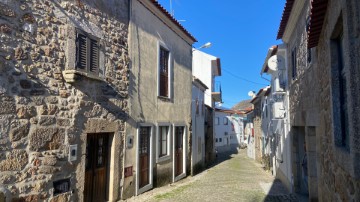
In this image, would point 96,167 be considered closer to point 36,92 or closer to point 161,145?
point 36,92

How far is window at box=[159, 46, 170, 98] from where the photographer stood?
11188 mm

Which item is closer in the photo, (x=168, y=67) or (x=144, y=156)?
(x=144, y=156)

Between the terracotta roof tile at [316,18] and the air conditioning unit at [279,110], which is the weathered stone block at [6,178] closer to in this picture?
the terracotta roof tile at [316,18]

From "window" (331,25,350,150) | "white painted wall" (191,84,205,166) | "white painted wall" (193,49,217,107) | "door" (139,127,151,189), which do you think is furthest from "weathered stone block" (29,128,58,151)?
"white painted wall" (193,49,217,107)

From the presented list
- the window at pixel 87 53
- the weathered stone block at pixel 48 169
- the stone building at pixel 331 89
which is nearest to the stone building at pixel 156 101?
the window at pixel 87 53

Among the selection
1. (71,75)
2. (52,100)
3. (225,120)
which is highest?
(225,120)

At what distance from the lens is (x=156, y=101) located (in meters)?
10.5

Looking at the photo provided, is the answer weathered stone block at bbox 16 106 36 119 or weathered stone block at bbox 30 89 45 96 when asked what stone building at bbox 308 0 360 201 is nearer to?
weathered stone block at bbox 30 89 45 96

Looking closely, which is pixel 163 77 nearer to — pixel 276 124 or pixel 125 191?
pixel 125 191

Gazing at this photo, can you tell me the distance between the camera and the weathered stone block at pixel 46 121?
5898 millimetres

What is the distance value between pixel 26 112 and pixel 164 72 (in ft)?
21.0

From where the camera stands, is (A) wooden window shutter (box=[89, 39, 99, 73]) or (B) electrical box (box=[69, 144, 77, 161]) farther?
(A) wooden window shutter (box=[89, 39, 99, 73])

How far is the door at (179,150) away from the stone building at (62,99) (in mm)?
4454

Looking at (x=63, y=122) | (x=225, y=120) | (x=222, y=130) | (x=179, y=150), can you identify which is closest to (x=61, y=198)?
(x=63, y=122)
